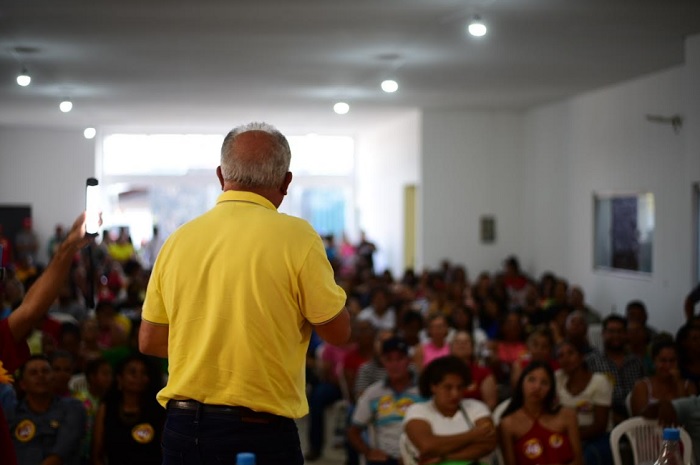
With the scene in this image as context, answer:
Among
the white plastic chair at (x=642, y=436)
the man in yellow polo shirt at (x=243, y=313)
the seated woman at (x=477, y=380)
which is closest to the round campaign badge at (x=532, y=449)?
the white plastic chair at (x=642, y=436)

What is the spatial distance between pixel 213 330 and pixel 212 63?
8.53 meters

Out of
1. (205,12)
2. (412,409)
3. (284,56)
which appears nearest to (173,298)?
(412,409)

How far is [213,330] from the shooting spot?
222 cm

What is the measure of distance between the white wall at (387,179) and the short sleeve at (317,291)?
13.2 metres

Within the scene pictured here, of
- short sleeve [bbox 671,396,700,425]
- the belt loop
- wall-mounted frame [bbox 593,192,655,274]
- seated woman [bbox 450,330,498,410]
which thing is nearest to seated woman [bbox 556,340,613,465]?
seated woman [bbox 450,330,498,410]

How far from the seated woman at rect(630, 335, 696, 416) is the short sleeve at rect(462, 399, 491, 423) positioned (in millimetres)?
1161

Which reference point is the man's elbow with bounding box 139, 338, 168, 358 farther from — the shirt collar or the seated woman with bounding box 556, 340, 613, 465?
the seated woman with bounding box 556, 340, 613, 465

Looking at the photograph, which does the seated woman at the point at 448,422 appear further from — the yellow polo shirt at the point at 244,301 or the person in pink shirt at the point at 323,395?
the yellow polo shirt at the point at 244,301

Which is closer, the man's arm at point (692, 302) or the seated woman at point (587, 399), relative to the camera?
the seated woman at point (587, 399)

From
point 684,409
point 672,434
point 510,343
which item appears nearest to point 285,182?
point 672,434

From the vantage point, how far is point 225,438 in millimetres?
2225

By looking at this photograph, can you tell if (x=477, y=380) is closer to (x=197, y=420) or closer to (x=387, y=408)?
(x=387, y=408)

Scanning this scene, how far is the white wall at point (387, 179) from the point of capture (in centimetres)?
1614

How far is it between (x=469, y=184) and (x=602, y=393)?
375 inches
